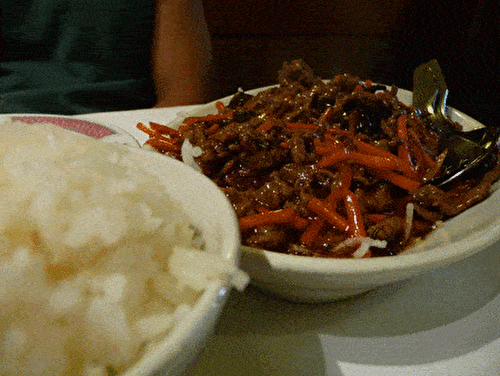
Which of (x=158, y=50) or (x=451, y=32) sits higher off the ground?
(x=451, y=32)

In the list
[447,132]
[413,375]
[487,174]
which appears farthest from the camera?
[447,132]

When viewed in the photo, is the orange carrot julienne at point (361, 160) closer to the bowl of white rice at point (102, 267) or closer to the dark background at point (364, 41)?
the bowl of white rice at point (102, 267)

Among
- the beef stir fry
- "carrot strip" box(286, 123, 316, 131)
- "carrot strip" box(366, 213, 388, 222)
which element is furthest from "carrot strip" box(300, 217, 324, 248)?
"carrot strip" box(286, 123, 316, 131)

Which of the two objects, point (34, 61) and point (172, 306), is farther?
point (34, 61)

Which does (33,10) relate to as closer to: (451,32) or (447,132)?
(447,132)

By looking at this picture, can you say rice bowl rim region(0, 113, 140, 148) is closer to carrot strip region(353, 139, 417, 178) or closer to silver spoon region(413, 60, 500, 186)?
carrot strip region(353, 139, 417, 178)

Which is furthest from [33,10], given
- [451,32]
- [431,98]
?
[451,32]

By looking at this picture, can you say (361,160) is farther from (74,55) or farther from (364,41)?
(364,41)

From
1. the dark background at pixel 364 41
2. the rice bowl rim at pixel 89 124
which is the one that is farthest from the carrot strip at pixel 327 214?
the dark background at pixel 364 41
